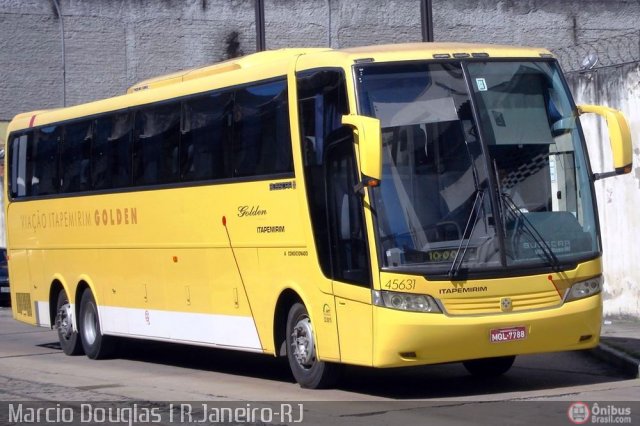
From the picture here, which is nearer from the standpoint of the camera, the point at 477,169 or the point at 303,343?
the point at 477,169

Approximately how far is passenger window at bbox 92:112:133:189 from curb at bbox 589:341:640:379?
21.9 ft

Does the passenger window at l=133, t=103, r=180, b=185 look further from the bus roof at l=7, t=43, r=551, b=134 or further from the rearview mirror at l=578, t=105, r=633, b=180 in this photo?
the rearview mirror at l=578, t=105, r=633, b=180

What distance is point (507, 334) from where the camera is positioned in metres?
11.0

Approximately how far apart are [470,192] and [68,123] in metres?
8.53

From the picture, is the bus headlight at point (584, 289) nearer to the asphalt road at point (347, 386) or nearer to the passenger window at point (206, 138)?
the asphalt road at point (347, 386)

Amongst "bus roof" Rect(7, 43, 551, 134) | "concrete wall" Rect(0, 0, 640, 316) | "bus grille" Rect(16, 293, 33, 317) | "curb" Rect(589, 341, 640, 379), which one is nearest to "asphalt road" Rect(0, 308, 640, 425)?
"curb" Rect(589, 341, 640, 379)

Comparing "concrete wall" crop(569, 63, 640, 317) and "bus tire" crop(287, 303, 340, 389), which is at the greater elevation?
"concrete wall" crop(569, 63, 640, 317)

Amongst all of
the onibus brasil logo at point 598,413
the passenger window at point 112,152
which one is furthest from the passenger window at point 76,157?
the onibus brasil logo at point 598,413

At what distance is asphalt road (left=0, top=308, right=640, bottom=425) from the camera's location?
10.5 meters

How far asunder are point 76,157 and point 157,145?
261 centimetres

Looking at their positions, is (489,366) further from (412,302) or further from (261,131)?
(261,131)

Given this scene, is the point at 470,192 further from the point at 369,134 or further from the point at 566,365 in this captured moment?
the point at 566,365

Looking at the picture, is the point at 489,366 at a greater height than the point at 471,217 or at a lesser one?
lesser

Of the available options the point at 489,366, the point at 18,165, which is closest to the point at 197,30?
the point at 18,165
